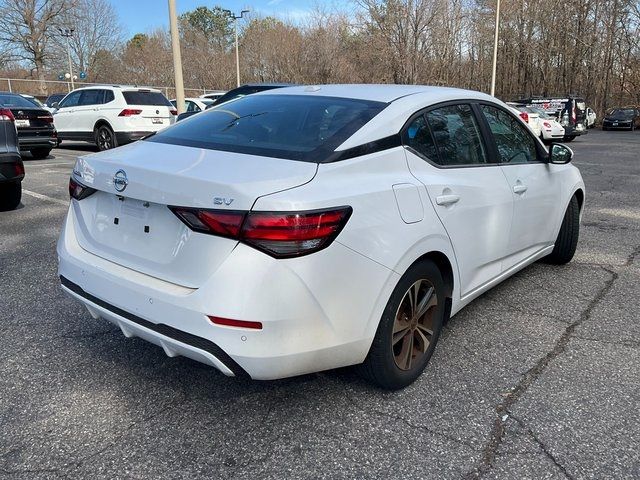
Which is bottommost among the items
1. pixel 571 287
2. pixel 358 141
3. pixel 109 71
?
pixel 571 287

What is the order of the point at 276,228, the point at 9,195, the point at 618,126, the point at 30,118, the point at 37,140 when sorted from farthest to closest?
the point at 618,126 → the point at 37,140 → the point at 30,118 → the point at 9,195 → the point at 276,228

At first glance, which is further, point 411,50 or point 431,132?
point 411,50

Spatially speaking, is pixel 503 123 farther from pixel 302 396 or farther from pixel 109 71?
pixel 109 71

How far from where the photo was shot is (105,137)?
13641 millimetres

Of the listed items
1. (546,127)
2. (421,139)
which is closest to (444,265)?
Answer: (421,139)

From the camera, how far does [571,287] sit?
444 centimetres

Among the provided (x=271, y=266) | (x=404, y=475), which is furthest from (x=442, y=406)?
(x=271, y=266)

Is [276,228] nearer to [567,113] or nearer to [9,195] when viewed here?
[9,195]

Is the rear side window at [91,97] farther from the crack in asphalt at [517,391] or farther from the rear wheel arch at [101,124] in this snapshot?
the crack in asphalt at [517,391]

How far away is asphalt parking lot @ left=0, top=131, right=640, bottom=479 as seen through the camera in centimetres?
228

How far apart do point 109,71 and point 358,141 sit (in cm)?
5356

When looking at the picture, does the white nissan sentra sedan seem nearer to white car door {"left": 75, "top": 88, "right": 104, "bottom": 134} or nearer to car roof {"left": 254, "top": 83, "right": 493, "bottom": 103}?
car roof {"left": 254, "top": 83, "right": 493, "bottom": 103}

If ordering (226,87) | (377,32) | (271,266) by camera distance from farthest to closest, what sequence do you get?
(226,87) → (377,32) → (271,266)

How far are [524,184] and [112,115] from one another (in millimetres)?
11886
